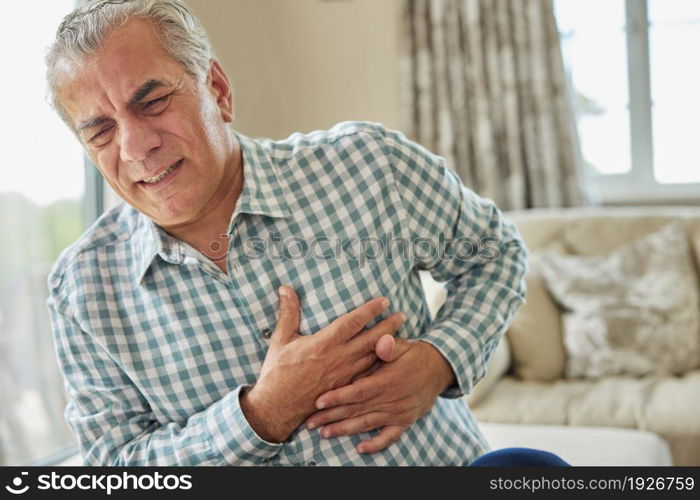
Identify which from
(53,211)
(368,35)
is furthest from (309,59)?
(53,211)

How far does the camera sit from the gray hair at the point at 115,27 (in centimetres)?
98

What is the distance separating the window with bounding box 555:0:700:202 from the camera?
10.6ft

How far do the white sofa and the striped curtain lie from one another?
486 mm

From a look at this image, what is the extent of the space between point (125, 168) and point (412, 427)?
1.79 feet

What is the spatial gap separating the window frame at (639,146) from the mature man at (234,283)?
2276 mm

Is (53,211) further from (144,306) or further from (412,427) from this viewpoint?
(412,427)

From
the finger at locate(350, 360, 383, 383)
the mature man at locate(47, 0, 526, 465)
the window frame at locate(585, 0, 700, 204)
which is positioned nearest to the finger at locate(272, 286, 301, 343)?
the mature man at locate(47, 0, 526, 465)

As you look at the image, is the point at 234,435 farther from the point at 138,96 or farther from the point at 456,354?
the point at 138,96

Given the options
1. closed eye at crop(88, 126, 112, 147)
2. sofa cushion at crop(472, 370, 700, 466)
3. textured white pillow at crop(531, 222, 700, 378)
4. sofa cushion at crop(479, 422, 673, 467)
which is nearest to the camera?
closed eye at crop(88, 126, 112, 147)

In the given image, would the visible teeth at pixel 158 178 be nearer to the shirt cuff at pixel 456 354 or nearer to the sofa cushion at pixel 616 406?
the shirt cuff at pixel 456 354

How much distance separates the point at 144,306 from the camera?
1.12 metres
